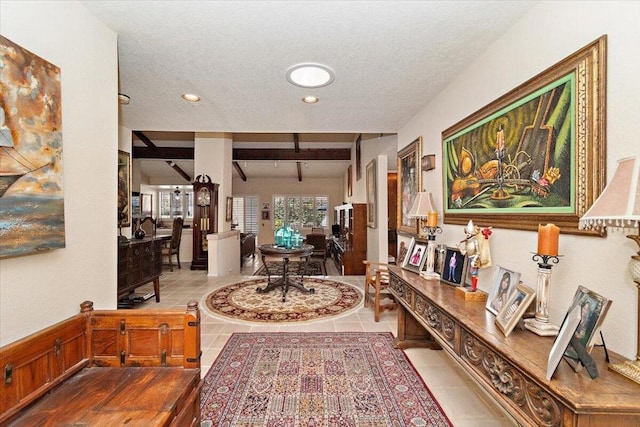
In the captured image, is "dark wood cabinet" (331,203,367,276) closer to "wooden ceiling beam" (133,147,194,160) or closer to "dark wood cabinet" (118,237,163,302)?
"dark wood cabinet" (118,237,163,302)

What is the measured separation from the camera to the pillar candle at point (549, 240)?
1137 millimetres

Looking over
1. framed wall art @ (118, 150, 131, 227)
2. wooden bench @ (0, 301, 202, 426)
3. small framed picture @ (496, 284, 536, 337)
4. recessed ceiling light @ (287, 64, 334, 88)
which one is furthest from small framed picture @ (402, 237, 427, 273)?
framed wall art @ (118, 150, 131, 227)

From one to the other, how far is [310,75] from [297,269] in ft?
17.3

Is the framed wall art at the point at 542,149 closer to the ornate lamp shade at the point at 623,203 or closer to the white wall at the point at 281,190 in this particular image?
the ornate lamp shade at the point at 623,203

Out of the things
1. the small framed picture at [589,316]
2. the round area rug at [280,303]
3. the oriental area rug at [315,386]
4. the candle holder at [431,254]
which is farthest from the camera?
the round area rug at [280,303]

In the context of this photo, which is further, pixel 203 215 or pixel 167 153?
pixel 167 153

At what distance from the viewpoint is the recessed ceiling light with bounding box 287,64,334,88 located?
1.99 metres

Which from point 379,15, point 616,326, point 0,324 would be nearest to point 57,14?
point 0,324

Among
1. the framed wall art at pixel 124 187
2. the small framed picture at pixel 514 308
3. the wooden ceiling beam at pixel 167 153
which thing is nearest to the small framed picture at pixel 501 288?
the small framed picture at pixel 514 308

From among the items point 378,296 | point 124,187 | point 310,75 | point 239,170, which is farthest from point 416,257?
point 239,170

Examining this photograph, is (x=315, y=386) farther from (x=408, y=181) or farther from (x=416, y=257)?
(x=408, y=181)

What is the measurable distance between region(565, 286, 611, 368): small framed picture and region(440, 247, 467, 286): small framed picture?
2.94ft

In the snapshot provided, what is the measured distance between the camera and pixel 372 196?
513cm

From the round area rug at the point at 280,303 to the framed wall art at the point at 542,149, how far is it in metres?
2.24
